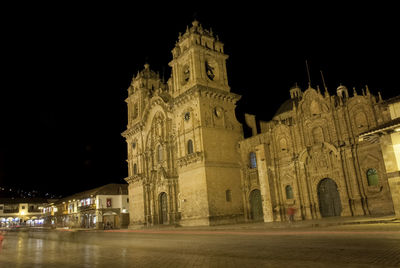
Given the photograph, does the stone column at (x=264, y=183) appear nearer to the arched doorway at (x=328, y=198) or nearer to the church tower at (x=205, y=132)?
the church tower at (x=205, y=132)

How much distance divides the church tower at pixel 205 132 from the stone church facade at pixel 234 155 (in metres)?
0.12

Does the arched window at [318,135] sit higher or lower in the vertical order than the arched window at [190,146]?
lower

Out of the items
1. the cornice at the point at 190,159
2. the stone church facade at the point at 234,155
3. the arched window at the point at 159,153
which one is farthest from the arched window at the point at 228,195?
the arched window at the point at 159,153

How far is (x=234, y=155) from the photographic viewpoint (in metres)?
40.4

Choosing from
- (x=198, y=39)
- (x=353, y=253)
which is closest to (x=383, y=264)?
(x=353, y=253)

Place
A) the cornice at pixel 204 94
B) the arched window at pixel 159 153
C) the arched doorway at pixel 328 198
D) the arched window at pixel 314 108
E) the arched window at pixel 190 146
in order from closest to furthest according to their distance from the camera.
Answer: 1. the arched doorway at pixel 328 198
2. the arched window at pixel 314 108
3. the cornice at pixel 204 94
4. the arched window at pixel 190 146
5. the arched window at pixel 159 153

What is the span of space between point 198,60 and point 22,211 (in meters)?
101

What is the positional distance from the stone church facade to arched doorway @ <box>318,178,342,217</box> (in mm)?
93

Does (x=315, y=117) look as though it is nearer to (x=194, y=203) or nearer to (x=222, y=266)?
(x=194, y=203)

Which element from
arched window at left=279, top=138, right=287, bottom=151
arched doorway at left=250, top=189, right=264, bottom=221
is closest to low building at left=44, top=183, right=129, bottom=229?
arched doorway at left=250, top=189, right=264, bottom=221

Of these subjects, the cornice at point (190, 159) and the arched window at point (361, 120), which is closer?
the arched window at point (361, 120)

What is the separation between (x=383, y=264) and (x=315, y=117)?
82.7 feet

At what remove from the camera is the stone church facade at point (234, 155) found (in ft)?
97.5

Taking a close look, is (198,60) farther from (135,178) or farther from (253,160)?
(135,178)
